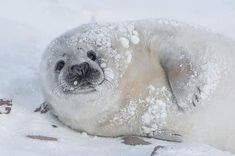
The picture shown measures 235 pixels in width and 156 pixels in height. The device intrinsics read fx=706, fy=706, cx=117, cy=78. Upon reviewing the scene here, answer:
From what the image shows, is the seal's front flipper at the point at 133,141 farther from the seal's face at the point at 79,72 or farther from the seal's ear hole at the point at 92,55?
the seal's ear hole at the point at 92,55

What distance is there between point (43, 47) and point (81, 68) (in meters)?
2.34

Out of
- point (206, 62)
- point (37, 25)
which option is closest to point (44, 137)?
point (206, 62)

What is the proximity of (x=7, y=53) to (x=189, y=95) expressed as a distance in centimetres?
203

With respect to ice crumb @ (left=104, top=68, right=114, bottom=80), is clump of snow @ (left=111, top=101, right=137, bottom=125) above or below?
below

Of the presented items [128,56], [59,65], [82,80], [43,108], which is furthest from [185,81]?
[43,108]

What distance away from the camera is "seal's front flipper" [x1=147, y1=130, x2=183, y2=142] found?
4047 mm

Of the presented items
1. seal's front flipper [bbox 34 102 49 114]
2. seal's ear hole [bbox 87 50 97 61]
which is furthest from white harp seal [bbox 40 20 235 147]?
seal's front flipper [bbox 34 102 49 114]

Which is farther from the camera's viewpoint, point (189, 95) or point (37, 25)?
point (37, 25)

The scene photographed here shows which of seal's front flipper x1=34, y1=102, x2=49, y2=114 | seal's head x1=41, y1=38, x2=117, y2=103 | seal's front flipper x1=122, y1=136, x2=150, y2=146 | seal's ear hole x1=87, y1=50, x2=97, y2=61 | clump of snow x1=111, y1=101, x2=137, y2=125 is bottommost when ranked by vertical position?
seal's front flipper x1=122, y1=136, x2=150, y2=146

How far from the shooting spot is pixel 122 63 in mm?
4133

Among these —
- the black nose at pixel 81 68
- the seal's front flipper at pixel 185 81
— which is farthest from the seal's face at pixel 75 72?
the seal's front flipper at pixel 185 81

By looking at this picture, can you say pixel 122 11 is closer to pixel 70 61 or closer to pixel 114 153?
pixel 70 61

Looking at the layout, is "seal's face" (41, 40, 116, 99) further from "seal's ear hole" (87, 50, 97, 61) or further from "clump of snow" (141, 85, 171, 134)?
"clump of snow" (141, 85, 171, 134)

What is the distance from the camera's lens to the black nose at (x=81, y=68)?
3.90 m
